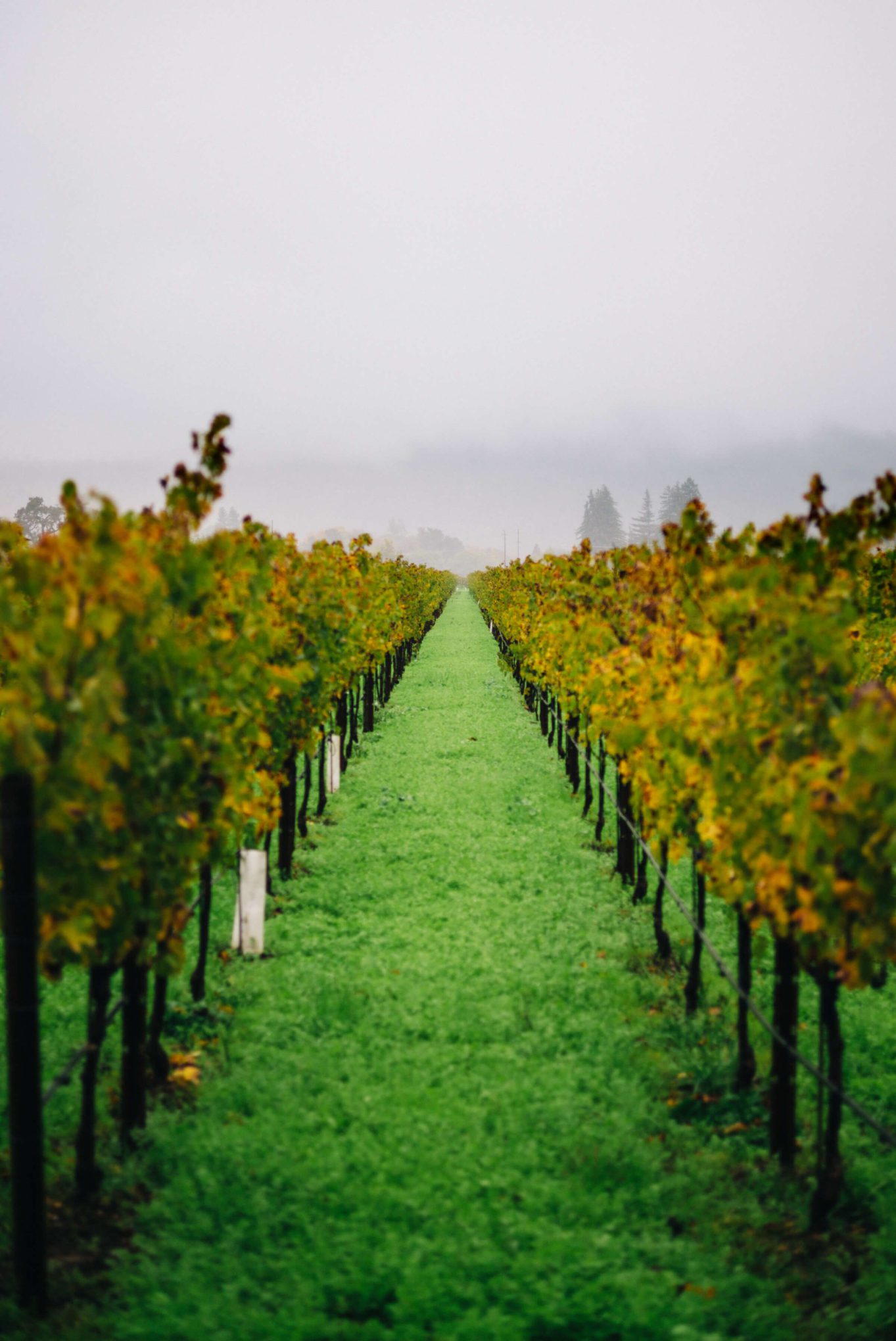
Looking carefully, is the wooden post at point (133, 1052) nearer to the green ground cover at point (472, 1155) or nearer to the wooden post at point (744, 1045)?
the green ground cover at point (472, 1155)

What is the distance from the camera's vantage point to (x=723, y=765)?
475 centimetres

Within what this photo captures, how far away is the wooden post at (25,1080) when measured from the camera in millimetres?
3639

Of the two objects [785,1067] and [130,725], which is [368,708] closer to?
[785,1067]

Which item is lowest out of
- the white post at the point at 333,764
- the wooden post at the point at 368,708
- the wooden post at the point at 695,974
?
the wooden post at the point at 695,974

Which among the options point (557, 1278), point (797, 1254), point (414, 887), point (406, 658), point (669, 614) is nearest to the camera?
point (557, 1278)

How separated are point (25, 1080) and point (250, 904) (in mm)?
3563

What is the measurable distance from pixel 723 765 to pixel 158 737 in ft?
9.44

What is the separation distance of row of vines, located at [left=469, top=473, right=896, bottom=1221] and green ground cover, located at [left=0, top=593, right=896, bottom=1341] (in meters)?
0.44

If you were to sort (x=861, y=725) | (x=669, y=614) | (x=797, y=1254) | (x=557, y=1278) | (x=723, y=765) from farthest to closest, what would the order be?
(x=669, y=614) < (x=723, y=765) < (x=797, y=1254) < (x=557, y=1278) < (x=861, y=725)

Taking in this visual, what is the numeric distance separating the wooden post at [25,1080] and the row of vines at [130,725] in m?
0.15

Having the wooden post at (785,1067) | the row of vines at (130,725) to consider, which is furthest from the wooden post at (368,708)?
the wooden post at (785,1067)

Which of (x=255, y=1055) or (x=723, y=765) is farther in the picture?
(x=255, y=1055)

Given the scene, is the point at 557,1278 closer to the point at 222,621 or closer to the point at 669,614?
the point at 222,621

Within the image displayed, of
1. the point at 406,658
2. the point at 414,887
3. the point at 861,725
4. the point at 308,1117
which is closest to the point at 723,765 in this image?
the point at 861,725
